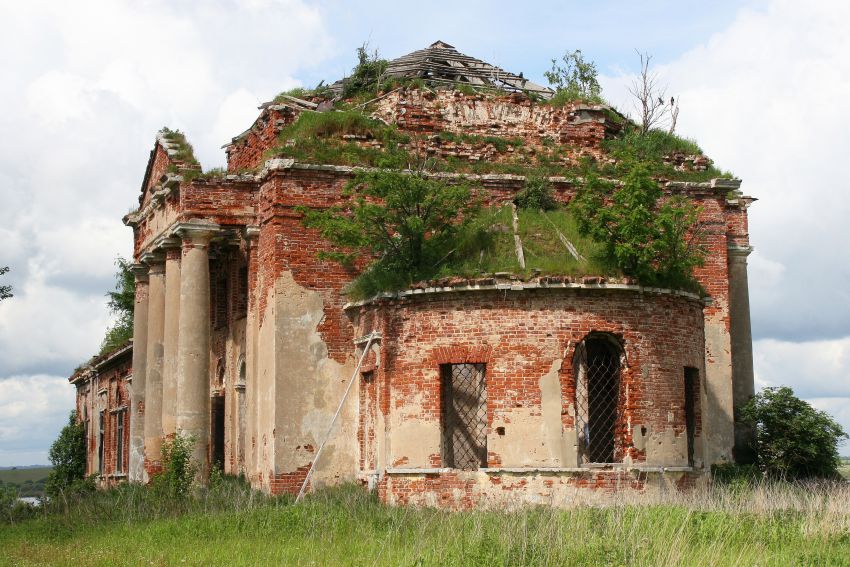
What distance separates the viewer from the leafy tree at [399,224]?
60.7 feet

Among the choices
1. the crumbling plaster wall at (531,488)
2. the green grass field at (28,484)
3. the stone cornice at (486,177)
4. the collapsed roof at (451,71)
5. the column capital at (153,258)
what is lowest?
the green grass field at (28,484)

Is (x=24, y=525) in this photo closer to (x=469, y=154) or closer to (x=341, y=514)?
(x=341, y=514)

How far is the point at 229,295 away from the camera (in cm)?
2384

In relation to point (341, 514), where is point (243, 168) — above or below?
above

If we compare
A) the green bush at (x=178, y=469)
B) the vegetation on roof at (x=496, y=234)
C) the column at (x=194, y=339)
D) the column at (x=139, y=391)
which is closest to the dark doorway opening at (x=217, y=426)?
the column at (x=139, y=391)

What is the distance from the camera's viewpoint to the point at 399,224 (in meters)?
18.9

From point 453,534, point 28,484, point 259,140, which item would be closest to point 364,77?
point 259,140

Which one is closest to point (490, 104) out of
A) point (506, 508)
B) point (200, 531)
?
point (506, 508)

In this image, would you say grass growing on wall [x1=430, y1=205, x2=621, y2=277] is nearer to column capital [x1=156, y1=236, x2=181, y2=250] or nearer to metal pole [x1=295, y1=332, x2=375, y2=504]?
metal pole [x1=295, y1=332, x2=375, y2=504]

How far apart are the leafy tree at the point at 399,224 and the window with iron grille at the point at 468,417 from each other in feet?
5.71

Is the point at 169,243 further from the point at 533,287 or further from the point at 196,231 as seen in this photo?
the point at 533,287

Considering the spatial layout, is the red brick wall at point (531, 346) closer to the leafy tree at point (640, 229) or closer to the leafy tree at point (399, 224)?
the leafy tree at point (640, 229)

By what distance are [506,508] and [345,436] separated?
3955 millimetres

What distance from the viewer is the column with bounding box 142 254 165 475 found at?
73.6ft
